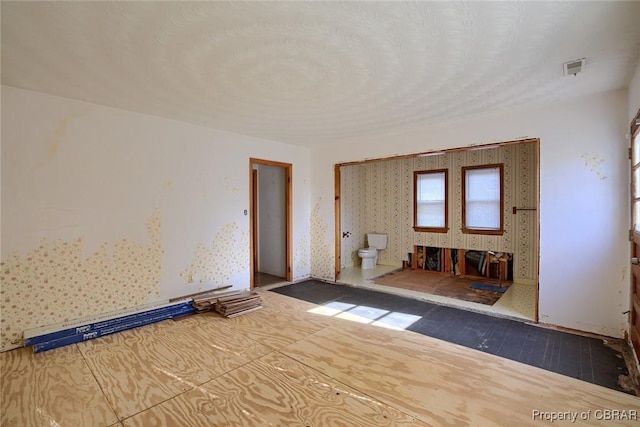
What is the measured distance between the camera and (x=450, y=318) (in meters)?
3.62

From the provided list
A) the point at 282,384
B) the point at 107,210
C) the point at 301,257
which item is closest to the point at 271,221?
the point at 301,257

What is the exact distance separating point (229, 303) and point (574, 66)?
13.9 feet

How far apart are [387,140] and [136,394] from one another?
14.4ft

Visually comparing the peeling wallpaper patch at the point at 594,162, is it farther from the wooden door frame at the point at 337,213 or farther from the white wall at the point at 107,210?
the white wall at the point at 107,210

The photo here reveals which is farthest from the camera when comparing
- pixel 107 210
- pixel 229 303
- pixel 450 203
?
pixel 450 203

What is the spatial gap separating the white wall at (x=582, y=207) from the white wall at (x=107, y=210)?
4.01 metres

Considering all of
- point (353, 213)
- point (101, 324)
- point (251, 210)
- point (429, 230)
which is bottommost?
point (101, 324)

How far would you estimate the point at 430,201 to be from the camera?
6328 millimetres

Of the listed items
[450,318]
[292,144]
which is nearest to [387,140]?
[292,144]

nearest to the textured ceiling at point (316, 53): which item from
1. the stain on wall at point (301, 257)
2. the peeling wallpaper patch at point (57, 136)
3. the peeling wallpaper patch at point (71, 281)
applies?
the peeling wallpaper patch at point (57, 136)

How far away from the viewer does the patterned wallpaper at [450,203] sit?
5.23 m

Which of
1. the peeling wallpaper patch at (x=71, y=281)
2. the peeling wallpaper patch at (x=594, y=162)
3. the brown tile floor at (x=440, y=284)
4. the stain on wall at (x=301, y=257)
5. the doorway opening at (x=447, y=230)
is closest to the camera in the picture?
the peeling wallpaper patch at (x=71, y=281)

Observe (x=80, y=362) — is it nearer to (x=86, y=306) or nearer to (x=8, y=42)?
(x=86, y=306)

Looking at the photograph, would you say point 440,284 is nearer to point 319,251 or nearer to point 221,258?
point 319,251
